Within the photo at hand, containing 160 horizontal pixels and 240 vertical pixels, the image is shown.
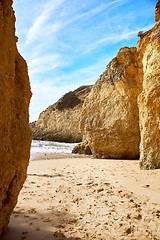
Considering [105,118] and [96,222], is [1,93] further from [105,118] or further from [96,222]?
[105,118]

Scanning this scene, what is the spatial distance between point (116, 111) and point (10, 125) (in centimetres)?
818

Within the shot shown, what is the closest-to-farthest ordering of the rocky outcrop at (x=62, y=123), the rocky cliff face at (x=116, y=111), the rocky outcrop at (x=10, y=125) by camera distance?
the rocky outcrop at (x=10, y=125) < the rocky cliff face at (x=116, y=111) < the rocky outcrop at (x=62, y=123)

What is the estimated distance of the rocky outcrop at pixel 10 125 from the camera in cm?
182

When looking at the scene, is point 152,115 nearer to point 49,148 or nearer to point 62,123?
point 49,148

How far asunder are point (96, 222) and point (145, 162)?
3.58 m

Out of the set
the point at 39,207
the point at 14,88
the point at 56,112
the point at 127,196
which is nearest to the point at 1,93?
the point at 14,88

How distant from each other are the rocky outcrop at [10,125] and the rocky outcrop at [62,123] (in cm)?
2408

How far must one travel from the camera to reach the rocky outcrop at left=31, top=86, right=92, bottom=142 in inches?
1094

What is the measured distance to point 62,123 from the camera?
101ft

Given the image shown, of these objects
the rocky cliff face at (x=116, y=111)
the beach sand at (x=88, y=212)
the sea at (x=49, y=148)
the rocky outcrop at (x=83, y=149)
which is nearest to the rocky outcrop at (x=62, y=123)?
the sea at (x=49, y=148)

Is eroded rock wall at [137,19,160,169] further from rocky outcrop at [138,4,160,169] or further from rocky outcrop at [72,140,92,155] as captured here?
rocky outcrop at [72,140,92,155]

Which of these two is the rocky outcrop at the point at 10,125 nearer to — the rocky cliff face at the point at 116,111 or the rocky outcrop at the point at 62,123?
the rocky cliff face at the point at 116,111

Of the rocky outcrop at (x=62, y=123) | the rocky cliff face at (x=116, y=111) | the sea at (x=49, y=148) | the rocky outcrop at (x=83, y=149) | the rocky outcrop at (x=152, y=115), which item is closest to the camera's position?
the rocky outcrop at (x=152, y=115)

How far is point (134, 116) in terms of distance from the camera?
9109 millimetres
